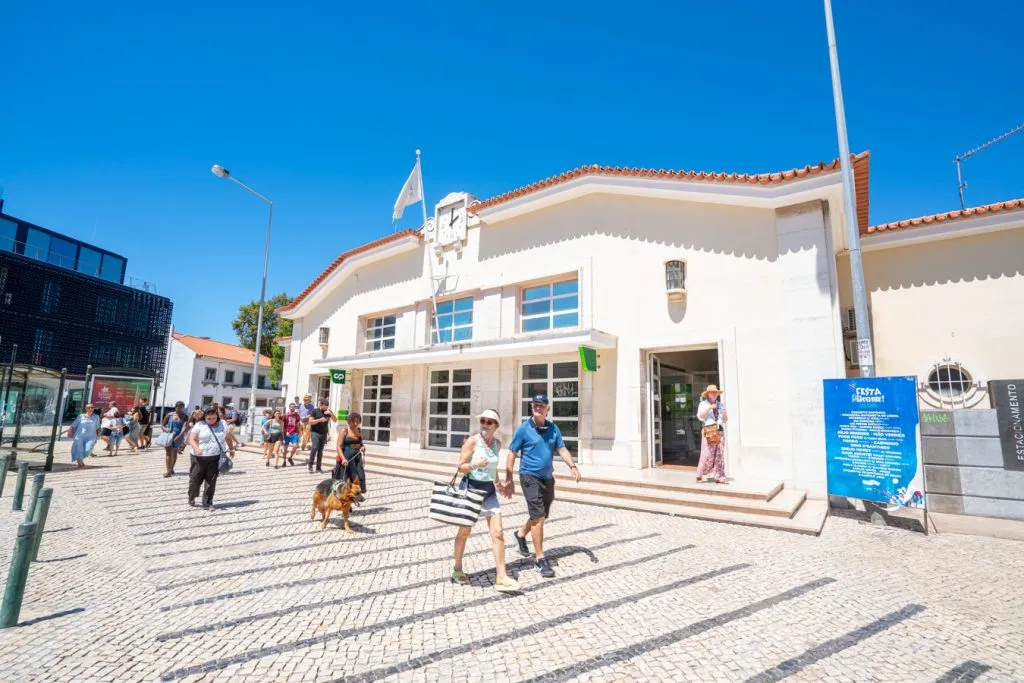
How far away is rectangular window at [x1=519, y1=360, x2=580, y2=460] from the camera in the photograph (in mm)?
11984

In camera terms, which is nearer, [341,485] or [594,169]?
[341,485]

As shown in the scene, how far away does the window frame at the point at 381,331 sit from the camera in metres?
17.3

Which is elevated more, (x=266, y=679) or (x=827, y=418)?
(x=827, y=418)

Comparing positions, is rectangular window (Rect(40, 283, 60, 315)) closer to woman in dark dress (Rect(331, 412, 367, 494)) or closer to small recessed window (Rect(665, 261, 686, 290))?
woman in dark dress (Rect(331, 412, 367, 494))

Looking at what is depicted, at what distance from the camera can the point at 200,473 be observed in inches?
318

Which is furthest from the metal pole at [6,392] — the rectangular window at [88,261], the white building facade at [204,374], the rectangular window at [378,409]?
the rectangular window at [88,261]

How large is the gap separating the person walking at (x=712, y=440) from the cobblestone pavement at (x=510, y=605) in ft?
5.94

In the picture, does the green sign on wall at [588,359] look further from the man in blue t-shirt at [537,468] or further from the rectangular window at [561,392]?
the man in blue t-shirt at [537,468]

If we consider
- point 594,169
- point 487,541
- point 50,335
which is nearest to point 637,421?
point 487,541

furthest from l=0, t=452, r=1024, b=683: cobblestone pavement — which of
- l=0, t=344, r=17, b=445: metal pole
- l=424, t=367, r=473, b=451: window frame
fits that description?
l=0, t=344, r=17, b=445: metal pole

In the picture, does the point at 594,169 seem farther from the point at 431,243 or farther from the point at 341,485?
the point at 341,485

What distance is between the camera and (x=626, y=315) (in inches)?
448

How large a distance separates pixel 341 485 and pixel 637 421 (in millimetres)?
6488

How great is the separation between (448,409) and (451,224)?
5818mm
